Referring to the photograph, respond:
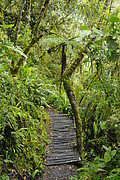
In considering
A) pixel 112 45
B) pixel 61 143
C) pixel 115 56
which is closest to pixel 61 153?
pixel 61 143

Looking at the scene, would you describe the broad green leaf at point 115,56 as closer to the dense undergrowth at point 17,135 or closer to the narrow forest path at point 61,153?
the dense undergrowth at point 17,135

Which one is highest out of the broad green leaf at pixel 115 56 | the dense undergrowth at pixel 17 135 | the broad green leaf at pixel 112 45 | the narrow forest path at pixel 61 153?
the broad green leaf at pixel 112 45

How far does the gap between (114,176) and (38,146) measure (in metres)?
1.54

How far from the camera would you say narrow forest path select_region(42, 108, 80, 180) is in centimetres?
374

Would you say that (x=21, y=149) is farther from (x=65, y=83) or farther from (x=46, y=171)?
(x=65, y=83)

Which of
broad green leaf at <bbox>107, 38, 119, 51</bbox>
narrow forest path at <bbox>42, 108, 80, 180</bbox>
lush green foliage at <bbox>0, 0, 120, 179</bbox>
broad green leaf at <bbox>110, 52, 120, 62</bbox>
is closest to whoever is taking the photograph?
broad green leaf at <bbox>107, 38, 119, 51</bbox>

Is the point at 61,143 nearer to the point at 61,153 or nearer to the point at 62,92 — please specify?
the point at 61,153

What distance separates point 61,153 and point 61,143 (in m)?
0.35

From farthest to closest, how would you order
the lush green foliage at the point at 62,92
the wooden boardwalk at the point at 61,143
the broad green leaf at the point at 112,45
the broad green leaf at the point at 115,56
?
the wooden boardwalk at the point at 61,143 < the lush green foliage at the point at 62,92 < the broad green leaf at the point at 115,56 < the broad green leaf at the point at 112,45

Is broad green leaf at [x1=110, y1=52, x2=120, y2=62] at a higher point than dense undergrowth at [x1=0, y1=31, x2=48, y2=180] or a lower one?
higher

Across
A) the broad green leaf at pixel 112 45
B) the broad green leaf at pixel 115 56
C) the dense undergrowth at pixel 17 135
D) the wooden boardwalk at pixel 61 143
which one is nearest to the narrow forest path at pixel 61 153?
the wooden boardwalk at pixel 61 143

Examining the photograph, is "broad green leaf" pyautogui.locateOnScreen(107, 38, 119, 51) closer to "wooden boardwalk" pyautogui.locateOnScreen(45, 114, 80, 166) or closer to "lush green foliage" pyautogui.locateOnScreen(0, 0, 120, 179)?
"lush green foliage" pyautogui.locateOnScreen(0, 0, 120, 179)

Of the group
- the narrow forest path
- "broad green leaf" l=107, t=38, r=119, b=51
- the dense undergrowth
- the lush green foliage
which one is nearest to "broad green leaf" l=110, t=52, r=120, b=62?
the lush green foliage

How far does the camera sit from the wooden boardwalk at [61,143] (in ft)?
13.3
